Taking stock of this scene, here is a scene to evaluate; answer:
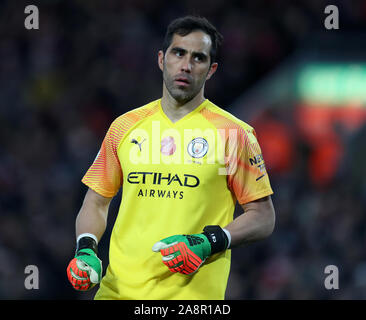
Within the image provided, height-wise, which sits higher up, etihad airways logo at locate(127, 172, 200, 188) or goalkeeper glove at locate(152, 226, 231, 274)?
etihad airways logo at locate(127, 172, 200, 188)

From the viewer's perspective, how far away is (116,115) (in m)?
10.2

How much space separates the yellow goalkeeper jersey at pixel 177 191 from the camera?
175 inches

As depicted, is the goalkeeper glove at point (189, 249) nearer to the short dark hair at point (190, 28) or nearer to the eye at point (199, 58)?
the eye at point (199, 58)

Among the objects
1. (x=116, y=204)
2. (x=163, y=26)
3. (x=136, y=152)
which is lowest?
(x=116, y=204)

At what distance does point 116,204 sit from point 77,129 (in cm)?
174

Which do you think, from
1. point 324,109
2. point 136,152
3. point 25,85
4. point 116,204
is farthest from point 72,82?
point 136,152

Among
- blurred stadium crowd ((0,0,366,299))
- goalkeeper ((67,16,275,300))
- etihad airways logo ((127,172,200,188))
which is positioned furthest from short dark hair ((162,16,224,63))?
blurred stadium crowd ((0,0,366,299))

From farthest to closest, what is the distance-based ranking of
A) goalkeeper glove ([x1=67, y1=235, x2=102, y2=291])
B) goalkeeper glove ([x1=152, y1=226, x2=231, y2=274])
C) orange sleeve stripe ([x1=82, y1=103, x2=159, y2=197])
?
1. orange sleeve stripe ([x1=82, y1=103, x2=159, y2=197])
2. goalkeeper glove ([x1=67, y1=235, x2=102, y2=291])
3. goalkeeper glove ([x1=152, y1=226, x2=231, y2=274])

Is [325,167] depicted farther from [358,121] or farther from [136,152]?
[136,152]

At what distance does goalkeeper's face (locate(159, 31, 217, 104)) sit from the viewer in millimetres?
4574

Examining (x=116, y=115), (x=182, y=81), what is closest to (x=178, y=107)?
(x=182, y=81)

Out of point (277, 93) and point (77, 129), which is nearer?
point (77, 129)

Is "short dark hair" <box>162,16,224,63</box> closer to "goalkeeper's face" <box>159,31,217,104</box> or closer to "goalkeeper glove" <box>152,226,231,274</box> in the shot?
"goalkeeper's face" <box>159,31,217,104</box>
